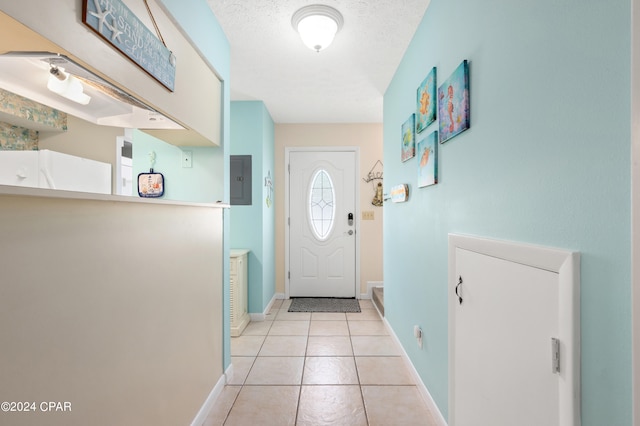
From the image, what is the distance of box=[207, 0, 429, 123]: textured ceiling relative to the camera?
192 centimetres

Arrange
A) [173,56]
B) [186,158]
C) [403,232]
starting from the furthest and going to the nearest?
1. [403,232]
2. [186,158]
3. [173,56]

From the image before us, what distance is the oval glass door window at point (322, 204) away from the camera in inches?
171

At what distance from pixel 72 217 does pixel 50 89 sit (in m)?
0.56

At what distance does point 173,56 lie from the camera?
139 cm

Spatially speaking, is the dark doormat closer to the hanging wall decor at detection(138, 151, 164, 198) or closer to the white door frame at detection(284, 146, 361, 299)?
the white door frame at detection(284, 146, 361, 299)

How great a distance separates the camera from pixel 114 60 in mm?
1019

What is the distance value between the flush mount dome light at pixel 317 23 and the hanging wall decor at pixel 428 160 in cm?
92

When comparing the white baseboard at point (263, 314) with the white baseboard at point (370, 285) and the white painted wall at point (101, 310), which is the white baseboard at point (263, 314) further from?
the white painted wall at point (101, 310)

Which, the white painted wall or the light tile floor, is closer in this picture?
the white painted wall

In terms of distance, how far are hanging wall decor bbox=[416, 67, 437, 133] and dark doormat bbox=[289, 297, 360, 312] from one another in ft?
8.22

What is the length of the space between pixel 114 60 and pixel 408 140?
1795mm

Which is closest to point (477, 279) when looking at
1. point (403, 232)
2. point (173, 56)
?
point (403, 232)

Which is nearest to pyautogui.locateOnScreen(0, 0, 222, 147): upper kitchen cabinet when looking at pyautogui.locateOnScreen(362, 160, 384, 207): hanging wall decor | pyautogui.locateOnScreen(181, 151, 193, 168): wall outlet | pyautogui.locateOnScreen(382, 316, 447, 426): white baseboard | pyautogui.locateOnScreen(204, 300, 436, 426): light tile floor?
pyautogui.locateOnScreen(181, 151, 193, 168): wall outlet

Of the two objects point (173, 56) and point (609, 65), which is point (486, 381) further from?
point (173, 56)
